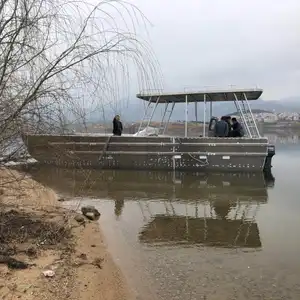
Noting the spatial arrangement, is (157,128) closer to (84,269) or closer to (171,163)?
(171,163)

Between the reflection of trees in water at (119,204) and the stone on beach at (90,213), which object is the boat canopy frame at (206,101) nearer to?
the reflection of trees in water at (119,204)

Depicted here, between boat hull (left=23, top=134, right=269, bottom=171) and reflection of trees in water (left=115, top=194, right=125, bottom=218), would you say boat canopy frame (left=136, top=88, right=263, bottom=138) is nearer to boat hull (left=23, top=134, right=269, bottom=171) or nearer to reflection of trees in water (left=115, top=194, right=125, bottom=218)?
boat hull (left=23, top=134, right=269, bottom=171)

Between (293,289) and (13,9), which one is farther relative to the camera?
(293,289)

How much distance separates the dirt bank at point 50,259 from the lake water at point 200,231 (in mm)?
355

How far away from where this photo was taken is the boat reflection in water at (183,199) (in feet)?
26.9

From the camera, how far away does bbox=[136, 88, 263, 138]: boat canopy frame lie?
16.5 m

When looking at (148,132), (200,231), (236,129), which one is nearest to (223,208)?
(200,231)

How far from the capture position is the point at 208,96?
17281 mm

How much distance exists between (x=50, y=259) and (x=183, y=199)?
631cm

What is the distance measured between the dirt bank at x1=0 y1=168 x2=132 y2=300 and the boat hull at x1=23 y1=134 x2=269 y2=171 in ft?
25.8

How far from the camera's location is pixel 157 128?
17.8 meters

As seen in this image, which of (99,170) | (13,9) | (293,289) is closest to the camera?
(13,9)

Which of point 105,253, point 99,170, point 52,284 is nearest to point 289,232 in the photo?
point 105,253

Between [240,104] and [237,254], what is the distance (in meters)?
10.7
